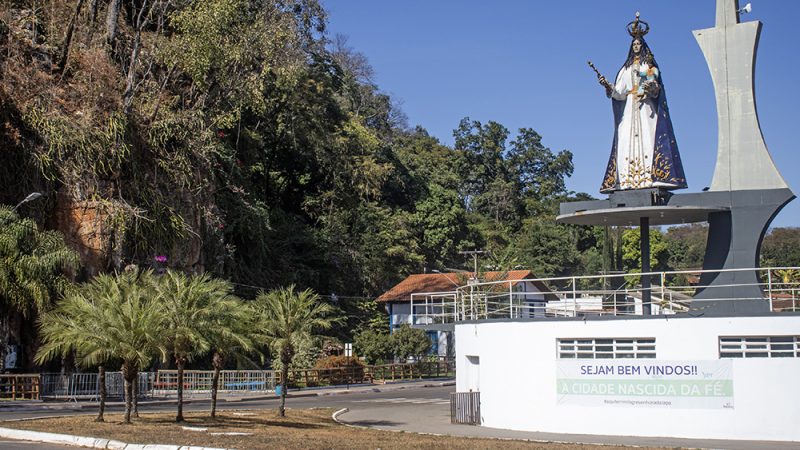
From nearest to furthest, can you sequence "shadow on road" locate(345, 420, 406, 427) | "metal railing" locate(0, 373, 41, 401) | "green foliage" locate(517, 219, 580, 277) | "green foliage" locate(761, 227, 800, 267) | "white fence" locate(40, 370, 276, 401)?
"shadow on road" locate(345, 420, 406, 427), "metal railing" locate(0, 373, 41, 401), "white fence" locate(40, 370, 276, 401), "green foliage" locate(517, 219, 580, 277), "green foliage" locate(761, 227, 800, 267)

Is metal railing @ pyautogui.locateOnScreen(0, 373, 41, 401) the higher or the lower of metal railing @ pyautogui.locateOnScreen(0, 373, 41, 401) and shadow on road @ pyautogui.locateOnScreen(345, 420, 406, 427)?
the higher

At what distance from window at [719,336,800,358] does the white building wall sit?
0.25 meters

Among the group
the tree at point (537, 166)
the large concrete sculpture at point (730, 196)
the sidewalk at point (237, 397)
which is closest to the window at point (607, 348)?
the large concrete sculpture at point (730, 196)

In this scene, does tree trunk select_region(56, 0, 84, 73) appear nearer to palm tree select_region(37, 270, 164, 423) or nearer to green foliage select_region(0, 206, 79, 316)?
green foliage select_region(0, 206, 79, 316)

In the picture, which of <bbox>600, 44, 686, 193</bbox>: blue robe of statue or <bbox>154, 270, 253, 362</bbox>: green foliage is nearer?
<bbox>154, 270, 253, 362</bbox>: green foliage

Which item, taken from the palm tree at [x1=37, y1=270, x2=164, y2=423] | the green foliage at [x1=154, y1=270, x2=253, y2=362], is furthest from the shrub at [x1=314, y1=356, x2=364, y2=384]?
the palm tree at [x1=37, y1=270, x2=164, y2=423]

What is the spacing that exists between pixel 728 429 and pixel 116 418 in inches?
661

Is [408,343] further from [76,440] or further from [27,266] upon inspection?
[76,440]

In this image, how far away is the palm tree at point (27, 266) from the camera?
36.8m

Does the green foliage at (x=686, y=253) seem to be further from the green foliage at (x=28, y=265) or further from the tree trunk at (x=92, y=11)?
the green foliage at (x=28, y=265)

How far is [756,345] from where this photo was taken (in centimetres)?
2298

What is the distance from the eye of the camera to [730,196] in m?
25.2

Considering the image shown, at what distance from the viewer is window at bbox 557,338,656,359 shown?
78.4ft

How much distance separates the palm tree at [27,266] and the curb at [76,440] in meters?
17.8
